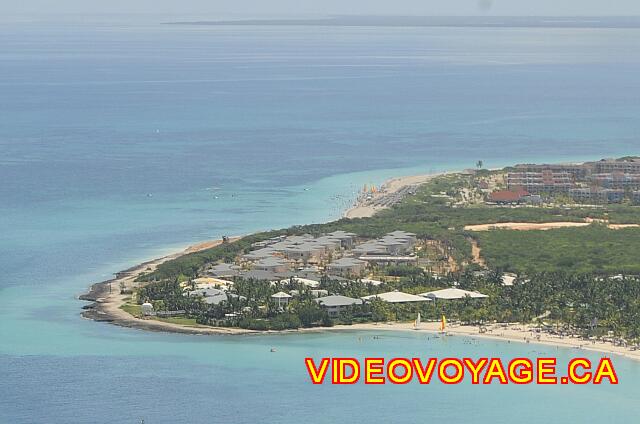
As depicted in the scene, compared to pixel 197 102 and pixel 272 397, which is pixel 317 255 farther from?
pixel 197 102

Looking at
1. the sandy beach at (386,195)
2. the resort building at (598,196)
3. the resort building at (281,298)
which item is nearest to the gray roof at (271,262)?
the resort building at (281,298)

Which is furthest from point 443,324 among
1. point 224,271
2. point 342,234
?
point 342,234

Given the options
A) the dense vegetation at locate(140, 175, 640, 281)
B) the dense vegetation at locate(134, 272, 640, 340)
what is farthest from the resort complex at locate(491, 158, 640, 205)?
the dense vegetation at locate(134, 272, 640, 340)

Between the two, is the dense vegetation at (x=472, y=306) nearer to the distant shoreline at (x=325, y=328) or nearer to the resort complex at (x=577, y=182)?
the distant shoreline at (x=325, y=328)

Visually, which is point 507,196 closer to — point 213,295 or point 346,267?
point 346,267

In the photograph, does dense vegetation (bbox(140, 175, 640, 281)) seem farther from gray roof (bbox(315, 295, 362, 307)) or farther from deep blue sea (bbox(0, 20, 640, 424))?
gray roof (bbox(315, 295, 362, 307))

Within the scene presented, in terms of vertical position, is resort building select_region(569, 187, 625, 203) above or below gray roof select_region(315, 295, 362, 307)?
above

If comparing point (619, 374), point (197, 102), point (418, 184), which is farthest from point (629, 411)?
point (197, 102)
